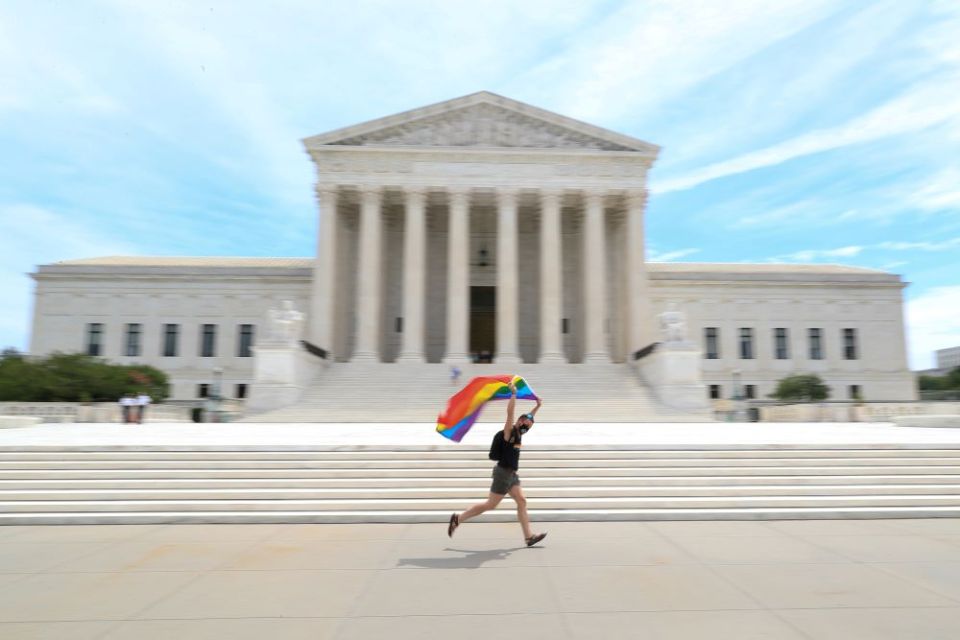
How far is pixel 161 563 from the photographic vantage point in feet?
25.2

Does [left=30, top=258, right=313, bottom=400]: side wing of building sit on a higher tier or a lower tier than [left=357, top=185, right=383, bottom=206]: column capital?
lower

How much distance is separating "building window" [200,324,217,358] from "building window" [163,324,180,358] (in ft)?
5.97

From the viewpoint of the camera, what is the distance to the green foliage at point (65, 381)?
30.2 m

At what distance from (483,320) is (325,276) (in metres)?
13.7

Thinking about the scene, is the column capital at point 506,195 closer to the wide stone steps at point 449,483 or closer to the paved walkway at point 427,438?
the paved walkway at point 427,438

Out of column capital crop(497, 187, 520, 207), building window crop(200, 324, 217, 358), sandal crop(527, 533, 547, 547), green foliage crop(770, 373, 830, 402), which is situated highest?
column capital crop(497, 187, 520, 207)

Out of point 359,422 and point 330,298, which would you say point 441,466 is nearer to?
point 359,422

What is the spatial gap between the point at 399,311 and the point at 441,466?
106 feet

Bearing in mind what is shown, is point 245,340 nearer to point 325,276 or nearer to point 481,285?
point 325,276

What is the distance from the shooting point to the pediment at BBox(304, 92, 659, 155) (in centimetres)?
3934

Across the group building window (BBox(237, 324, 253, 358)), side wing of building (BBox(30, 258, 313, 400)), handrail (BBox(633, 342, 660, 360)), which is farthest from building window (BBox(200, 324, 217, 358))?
handrail (BBox(633, 342, 660, 360))

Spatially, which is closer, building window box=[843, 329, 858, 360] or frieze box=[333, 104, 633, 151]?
frieze box=[333, 104, 633, 151]

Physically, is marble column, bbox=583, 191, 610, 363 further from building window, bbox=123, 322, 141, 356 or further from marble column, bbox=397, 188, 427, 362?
building window, bbox=123, 322, 141, 356

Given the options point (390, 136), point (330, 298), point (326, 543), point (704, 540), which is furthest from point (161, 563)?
point (390, 136)
